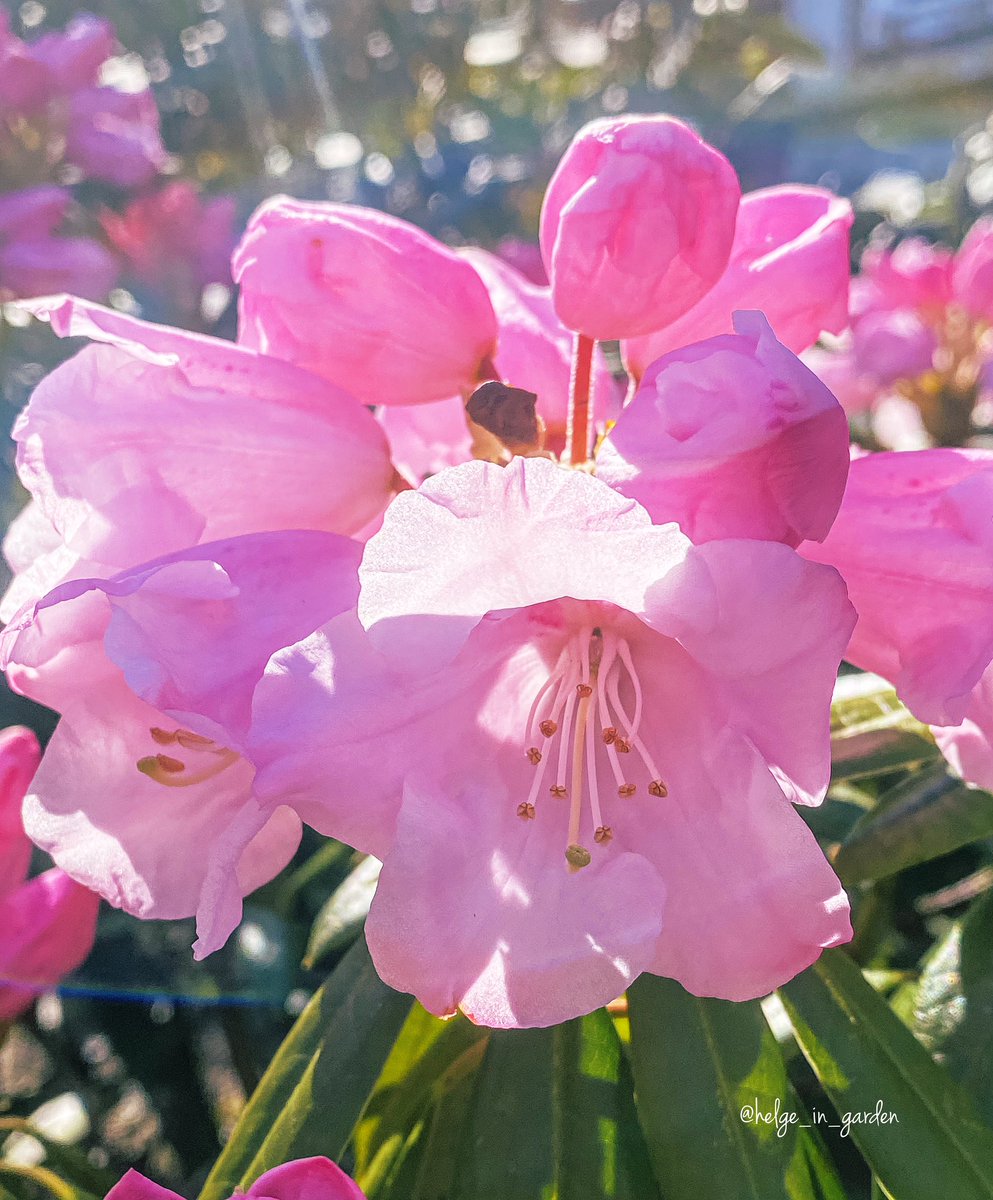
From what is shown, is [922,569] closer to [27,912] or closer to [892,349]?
[27,912]

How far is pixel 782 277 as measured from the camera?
2.23ft

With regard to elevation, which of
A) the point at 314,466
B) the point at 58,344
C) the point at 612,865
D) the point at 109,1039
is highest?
the point at 314,466

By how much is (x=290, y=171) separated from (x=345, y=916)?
2.76 metres

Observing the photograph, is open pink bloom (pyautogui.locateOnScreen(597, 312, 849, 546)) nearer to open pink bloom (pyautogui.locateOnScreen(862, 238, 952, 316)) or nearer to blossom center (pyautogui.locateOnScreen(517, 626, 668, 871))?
blossom center (pyautogui.locateOnScreen(517, 626, 668, 871))

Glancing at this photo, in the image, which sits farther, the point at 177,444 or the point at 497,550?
the point at 177,444

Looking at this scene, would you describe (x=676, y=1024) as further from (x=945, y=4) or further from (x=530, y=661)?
(x=945, y=4)

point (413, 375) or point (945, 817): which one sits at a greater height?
point (413, 375)

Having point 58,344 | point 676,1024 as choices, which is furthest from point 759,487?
point 58,344

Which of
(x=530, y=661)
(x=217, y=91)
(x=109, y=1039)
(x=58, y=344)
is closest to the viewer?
(x=530, y=661)

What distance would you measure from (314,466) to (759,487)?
10.9 inches

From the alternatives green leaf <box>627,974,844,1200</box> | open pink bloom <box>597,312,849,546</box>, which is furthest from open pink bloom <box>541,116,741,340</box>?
green leaf <box>627,974,844,1200</box>

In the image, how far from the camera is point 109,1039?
A: 1307mm

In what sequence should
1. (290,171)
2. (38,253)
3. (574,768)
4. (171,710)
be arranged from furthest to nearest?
(290,171)
(38,253)
(574,768)
(171,710)

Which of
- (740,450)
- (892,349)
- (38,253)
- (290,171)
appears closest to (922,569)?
(740,450)
